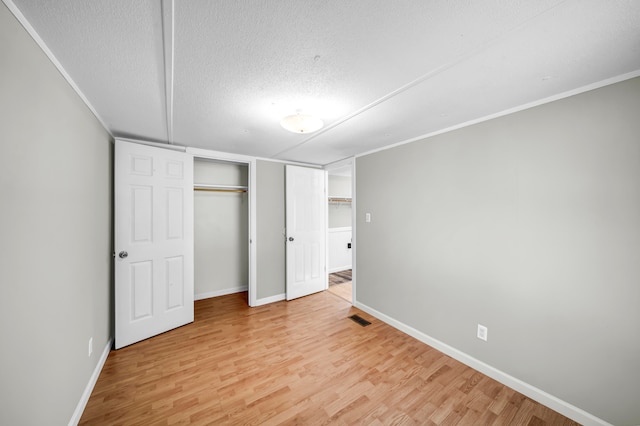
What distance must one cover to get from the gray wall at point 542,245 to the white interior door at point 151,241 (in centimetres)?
274

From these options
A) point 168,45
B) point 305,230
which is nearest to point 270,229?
point 305,230

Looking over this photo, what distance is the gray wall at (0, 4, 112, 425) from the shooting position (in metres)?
0.93

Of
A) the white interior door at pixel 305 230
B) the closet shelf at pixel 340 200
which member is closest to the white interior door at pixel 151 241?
the white interior door at pixel 305 230

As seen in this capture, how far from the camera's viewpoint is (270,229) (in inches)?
140

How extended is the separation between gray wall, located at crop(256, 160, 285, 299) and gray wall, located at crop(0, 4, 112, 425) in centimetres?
189

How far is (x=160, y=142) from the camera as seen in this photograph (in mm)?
2771

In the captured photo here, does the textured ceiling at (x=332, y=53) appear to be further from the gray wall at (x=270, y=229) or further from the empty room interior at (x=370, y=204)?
the gray wall at (x=270, y=229)

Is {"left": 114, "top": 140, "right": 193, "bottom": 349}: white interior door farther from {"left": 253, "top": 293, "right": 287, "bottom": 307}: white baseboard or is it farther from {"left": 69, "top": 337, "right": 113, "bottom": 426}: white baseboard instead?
{"left": 253, "top": 293, "right": 287, "bottom": 307}: white baseboard

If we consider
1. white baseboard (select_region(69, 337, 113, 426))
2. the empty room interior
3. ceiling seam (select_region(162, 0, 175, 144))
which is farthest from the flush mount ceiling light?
white baseboard (select_region(69, 337, 113, 426))

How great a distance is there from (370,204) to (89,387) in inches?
125

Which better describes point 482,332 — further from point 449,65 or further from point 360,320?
point 449,65

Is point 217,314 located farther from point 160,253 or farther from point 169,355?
point 160,253

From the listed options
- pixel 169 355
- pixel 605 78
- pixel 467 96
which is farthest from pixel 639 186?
pixel 169 355

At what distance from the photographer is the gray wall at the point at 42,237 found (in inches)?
→ 36.5
